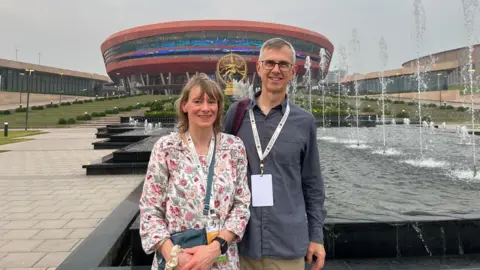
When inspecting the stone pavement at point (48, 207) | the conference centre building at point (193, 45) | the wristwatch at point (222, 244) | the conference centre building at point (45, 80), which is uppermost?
the conference centre building at point (193, 45)

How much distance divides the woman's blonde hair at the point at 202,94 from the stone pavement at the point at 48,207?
114 inches

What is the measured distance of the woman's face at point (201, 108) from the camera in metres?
1.75

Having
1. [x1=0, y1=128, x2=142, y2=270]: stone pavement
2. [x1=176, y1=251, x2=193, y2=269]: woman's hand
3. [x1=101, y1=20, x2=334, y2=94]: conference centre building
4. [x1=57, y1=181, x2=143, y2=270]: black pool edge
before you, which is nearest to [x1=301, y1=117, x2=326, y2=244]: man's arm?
[x1=176, y1=251, x2=193, y2=269]: woman's hand

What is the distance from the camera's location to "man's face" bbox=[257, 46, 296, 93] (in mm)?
1838

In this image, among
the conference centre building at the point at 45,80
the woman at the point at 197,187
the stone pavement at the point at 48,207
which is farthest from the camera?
the conference centre building at the point at 45,80

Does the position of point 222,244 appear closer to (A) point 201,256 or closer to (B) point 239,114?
(A) point 201,256

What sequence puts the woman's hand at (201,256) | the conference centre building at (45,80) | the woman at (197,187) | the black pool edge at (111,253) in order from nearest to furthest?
the woman's hand at (201,256), the woman at (197,187), the black pool edge at (111,253), the conference centre building at (45,80)

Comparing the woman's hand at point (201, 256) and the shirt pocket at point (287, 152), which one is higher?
the shirt pocket at point (287, 152)

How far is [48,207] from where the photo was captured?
5980 millimetres

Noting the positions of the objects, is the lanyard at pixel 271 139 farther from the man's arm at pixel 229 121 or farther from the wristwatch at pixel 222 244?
the wristwatch at pixel 222 244

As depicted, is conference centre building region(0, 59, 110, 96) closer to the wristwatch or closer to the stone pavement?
the stone pavement

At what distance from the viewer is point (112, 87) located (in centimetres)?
9450

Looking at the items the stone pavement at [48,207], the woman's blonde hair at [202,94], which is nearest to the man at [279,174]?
the woman's blonde hair at [202,94]

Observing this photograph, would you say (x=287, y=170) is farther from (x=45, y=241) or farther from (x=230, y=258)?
(x=45, y=241)
